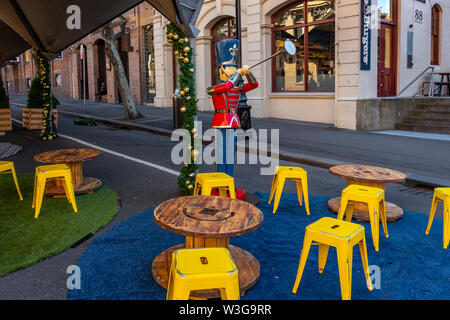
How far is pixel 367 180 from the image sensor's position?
211 inches

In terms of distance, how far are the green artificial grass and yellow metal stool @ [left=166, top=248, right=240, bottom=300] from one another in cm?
199

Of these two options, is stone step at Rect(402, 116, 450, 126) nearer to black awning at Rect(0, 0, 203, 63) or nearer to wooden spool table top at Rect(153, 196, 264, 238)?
black awning at Rect(0, 0, 203, 63)

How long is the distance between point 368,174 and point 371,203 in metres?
1.12

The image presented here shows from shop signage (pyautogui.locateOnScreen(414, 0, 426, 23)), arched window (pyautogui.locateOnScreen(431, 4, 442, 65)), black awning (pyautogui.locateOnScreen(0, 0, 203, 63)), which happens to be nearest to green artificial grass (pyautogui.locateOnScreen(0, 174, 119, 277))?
black awning (pyautogui.locateOnScreen(0, 0, 203, 63))

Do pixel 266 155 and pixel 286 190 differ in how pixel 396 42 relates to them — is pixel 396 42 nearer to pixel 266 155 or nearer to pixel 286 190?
pixel 266 155

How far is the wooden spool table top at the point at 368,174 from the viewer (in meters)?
Result: 5.40

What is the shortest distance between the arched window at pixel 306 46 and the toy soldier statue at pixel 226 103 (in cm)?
1011

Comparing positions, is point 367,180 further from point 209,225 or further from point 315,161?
point 315,161

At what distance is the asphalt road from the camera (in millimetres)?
3686

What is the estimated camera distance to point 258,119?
1648cm
